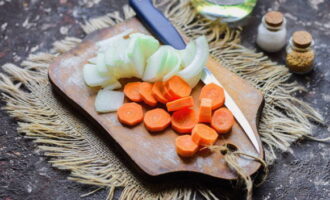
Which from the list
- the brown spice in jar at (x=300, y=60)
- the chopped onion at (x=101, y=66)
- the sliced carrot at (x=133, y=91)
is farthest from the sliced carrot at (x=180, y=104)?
the brown spice in jar at (x=300, y=60)

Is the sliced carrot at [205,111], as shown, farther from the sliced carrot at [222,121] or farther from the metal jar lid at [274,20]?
the metal jar lid at [274,20]

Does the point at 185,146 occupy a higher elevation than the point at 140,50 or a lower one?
lower

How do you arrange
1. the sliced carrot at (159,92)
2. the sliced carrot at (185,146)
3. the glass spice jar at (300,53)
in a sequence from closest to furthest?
1. the sliced carrot at (185,146)
2. the sliced carrot at (159,92)
3. the glass spice jar at (300,53)

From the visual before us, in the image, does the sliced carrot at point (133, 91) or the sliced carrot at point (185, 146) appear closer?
the sliced carrot at point (185, 146)

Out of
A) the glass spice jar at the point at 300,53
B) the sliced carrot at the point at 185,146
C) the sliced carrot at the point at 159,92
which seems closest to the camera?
the sliced carrot at the point at 185,146

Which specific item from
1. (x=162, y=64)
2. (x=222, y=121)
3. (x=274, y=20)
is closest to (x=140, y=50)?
(x=162, y=64)

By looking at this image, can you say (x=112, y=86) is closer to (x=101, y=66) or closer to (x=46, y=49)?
(x=101, y=66)
